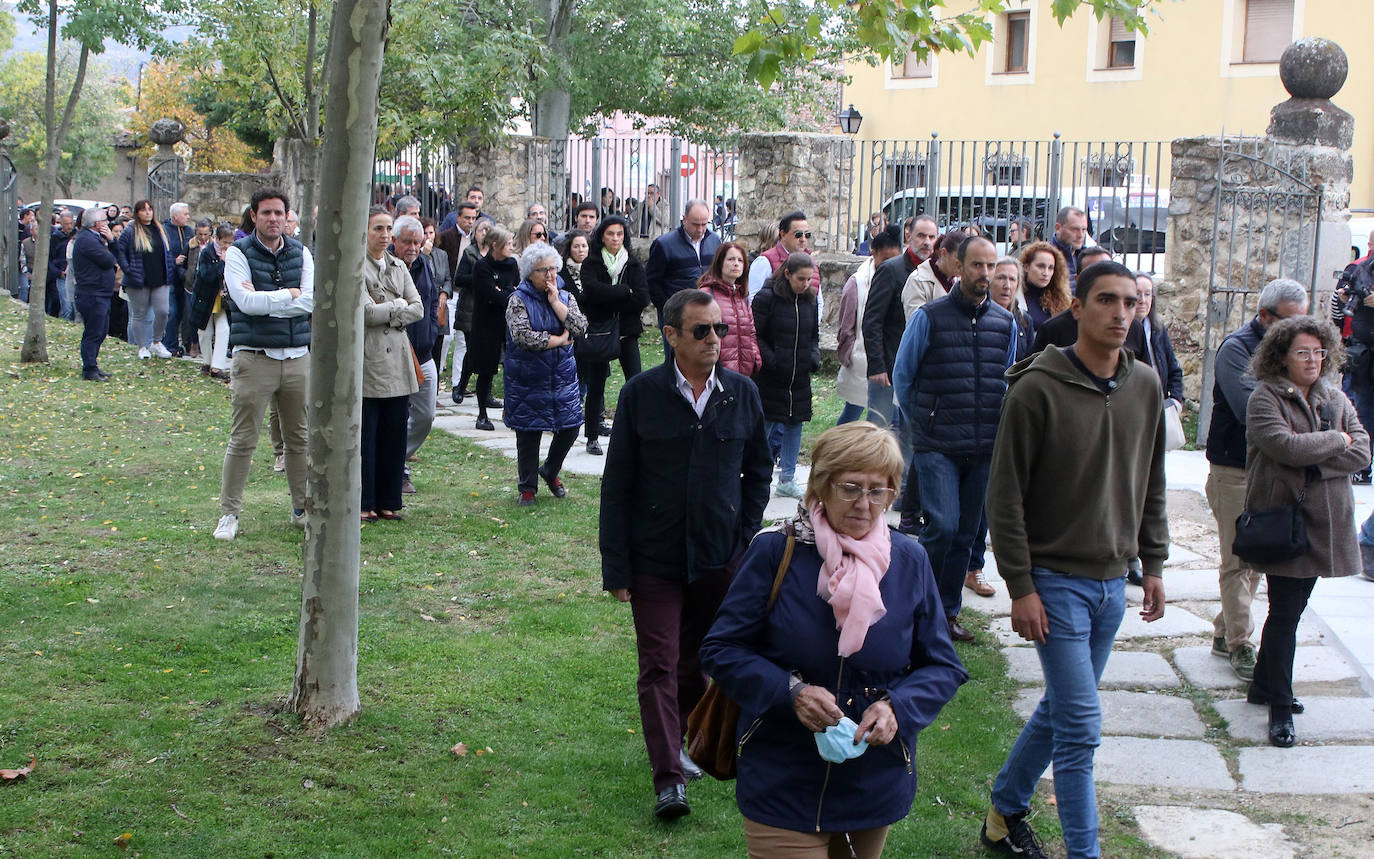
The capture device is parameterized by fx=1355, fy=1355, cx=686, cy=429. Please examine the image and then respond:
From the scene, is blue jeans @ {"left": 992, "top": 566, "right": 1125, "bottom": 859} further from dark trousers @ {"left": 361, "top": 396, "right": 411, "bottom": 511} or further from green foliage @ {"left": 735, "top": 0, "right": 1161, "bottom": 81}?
dark trousers @ {"left": 361, "top": 396, "right": 411, "bottom": 511}

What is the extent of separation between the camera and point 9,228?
81.1 ft

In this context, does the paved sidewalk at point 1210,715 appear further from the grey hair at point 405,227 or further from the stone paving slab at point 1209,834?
the grey hair at point 405,227

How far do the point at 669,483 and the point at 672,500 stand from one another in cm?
6

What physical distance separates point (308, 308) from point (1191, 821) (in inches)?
207

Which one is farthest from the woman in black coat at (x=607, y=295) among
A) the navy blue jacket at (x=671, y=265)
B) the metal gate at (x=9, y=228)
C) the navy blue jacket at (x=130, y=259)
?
the metal gate at (x=9, y=228)

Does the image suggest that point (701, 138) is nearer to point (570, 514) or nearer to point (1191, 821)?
point (570, 514)

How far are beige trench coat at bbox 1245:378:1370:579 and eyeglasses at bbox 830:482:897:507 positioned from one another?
9.42ft

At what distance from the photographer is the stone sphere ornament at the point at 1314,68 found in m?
12.7

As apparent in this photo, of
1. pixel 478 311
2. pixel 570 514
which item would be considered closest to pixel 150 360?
pixel 478 311

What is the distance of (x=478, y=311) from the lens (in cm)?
1199

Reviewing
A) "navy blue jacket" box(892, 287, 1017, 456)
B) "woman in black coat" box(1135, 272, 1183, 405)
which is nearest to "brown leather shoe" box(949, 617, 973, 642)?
"navy blue jacket" box(892, 287, 1017, 456)

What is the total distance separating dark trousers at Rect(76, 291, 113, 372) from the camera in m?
14.9

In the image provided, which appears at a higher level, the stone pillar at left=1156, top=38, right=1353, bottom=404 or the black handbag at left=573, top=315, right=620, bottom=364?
the stone pillar at left=1156, top=38, right=1353, bottom=404

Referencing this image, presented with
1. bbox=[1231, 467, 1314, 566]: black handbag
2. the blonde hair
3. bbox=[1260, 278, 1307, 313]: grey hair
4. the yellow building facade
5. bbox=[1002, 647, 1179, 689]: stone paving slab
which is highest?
the yellow building facade
